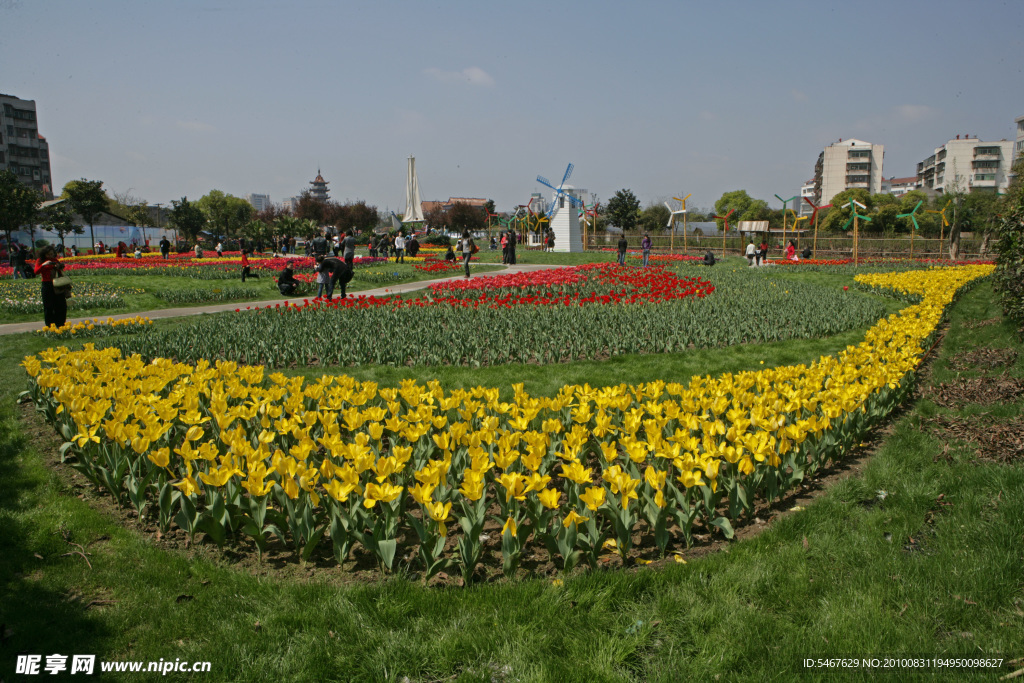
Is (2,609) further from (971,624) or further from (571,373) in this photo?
(571,373)

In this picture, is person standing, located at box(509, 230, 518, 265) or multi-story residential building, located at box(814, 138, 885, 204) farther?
multi-story residential building, located at box(814, 138, 885, 204)

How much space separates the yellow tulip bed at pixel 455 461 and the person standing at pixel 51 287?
17.1ft

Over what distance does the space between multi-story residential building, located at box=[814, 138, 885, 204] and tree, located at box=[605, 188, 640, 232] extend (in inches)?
3014

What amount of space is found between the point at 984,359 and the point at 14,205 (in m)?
43.4

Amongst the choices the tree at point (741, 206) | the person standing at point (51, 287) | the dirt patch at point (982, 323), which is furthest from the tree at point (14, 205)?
the tree at point (741, 206)

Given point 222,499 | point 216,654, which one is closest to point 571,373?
point 222,499

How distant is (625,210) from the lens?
69.6 metres

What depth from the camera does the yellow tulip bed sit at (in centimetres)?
325

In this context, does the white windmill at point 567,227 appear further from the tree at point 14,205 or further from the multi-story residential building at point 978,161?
the multi-story residential building at point 978,161

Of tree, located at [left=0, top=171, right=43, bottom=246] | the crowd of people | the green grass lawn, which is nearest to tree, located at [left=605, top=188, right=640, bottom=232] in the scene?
the crowd of people

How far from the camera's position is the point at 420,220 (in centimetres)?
5191

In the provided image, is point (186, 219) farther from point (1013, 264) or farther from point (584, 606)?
point (584, 606)

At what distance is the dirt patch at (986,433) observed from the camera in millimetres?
4246

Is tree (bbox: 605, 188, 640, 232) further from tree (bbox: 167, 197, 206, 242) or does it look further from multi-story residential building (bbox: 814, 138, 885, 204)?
multi-story residential building (bbox: 814, 138, 885, 204)
